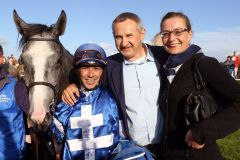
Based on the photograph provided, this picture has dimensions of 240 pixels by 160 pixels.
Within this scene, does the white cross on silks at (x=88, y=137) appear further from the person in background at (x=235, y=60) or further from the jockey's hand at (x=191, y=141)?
the person in background at (x=235, y=60)

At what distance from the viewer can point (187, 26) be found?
3316mm

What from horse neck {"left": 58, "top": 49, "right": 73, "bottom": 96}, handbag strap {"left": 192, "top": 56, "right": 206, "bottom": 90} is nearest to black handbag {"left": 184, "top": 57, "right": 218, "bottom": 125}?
handbag strap {"left": 192, "top": 56, "right": 206, "bottom": 90}

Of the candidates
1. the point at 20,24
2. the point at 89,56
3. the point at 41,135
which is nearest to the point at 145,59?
the point at 89,56

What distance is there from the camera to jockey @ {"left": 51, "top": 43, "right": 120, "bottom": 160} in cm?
341

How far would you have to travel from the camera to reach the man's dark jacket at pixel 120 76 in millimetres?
3614

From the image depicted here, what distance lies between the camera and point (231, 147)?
763 cm

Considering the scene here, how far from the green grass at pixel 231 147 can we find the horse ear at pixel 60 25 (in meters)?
4.25

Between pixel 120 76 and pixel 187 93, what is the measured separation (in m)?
0.92

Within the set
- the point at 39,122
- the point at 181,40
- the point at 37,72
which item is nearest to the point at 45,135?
the point at 39,122

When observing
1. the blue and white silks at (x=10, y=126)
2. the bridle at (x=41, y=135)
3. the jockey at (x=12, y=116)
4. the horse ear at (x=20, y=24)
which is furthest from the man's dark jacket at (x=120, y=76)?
the horse ear at (x=20, y=24)

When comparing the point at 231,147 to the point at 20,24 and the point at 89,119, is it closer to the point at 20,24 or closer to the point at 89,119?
the point at 89,119

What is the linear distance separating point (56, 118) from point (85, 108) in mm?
367

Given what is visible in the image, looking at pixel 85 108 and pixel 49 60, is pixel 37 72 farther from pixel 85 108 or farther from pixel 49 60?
pixel 85 108

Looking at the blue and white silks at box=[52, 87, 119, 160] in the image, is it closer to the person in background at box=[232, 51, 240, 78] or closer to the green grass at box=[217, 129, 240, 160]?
the green grass at box=[217, 129, 240, 160]
